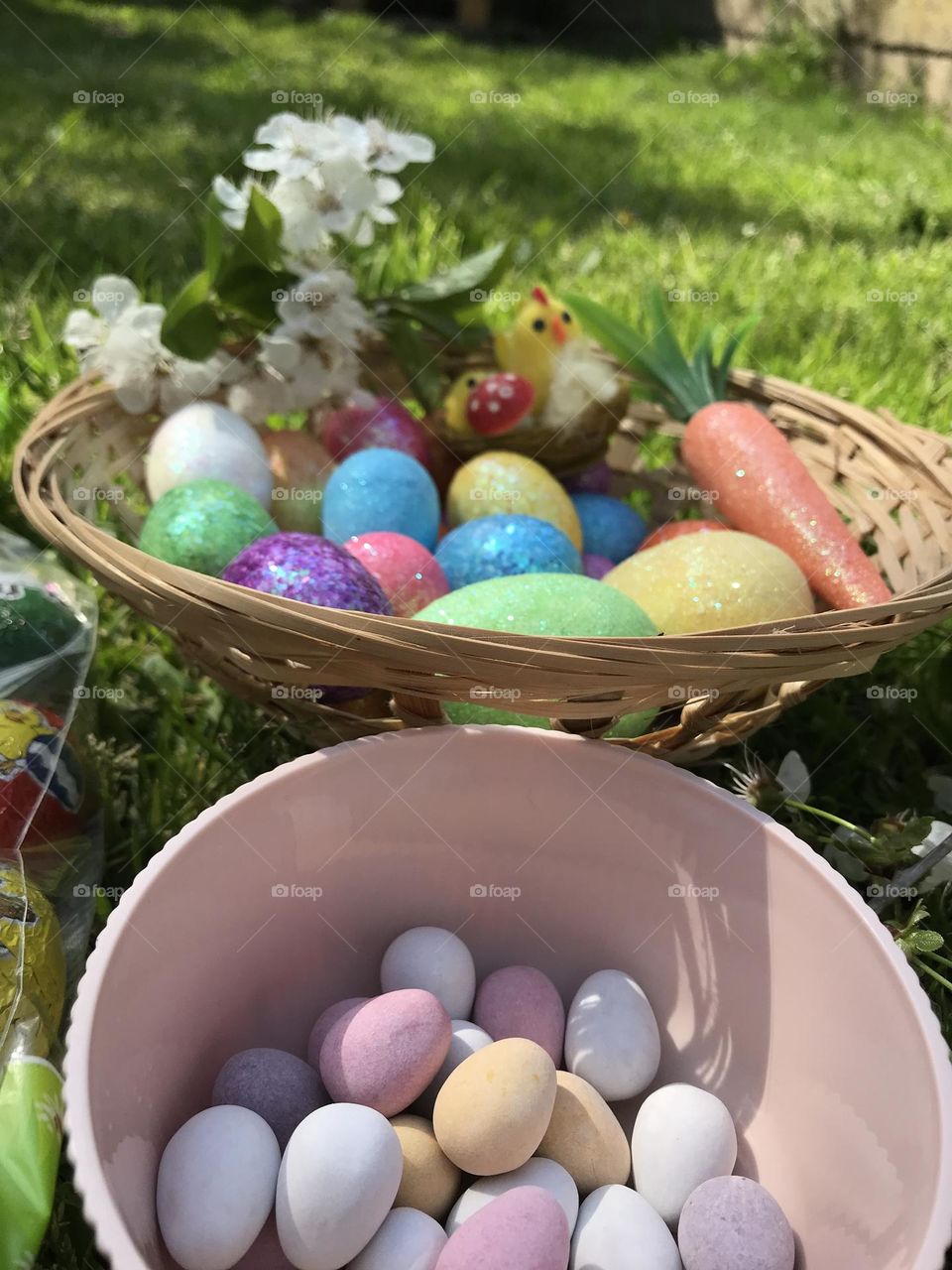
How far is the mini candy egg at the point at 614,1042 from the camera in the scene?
0.85 metres

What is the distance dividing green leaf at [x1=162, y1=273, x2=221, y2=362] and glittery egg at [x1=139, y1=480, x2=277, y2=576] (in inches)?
8.5

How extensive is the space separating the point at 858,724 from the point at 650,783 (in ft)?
1.84

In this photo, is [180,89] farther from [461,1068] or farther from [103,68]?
[461,1068]

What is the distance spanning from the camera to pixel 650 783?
2.89 feet

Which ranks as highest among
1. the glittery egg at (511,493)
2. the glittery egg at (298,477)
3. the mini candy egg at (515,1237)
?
the glittery egg at (511,493)

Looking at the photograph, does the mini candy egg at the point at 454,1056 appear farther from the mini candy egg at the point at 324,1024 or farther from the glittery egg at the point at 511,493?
the glittery egg at the point at 511,493

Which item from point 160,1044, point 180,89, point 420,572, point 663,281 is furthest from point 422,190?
point 160,1044

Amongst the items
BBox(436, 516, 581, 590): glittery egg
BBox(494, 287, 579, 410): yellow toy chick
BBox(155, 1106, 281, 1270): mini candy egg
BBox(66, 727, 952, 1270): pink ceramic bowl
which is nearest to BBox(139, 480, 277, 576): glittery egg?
BBox(436, 516, 581, 590): glittery egg

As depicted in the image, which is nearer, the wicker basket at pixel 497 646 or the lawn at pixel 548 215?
the wicker basket at pixel 497 646

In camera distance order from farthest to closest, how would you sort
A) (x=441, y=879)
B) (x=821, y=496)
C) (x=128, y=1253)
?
(x=821, y=496) → (x=441, y=879) → (x=128, y=1253)

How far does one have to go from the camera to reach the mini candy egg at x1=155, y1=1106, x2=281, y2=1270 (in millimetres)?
698

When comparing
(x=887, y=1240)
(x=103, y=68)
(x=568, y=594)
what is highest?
(x=568, y=594)

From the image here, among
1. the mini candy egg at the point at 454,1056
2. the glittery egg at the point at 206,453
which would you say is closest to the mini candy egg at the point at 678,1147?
the mini candy egg at the point at 454,1056

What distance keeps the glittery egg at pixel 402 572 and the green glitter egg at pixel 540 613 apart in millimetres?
90
